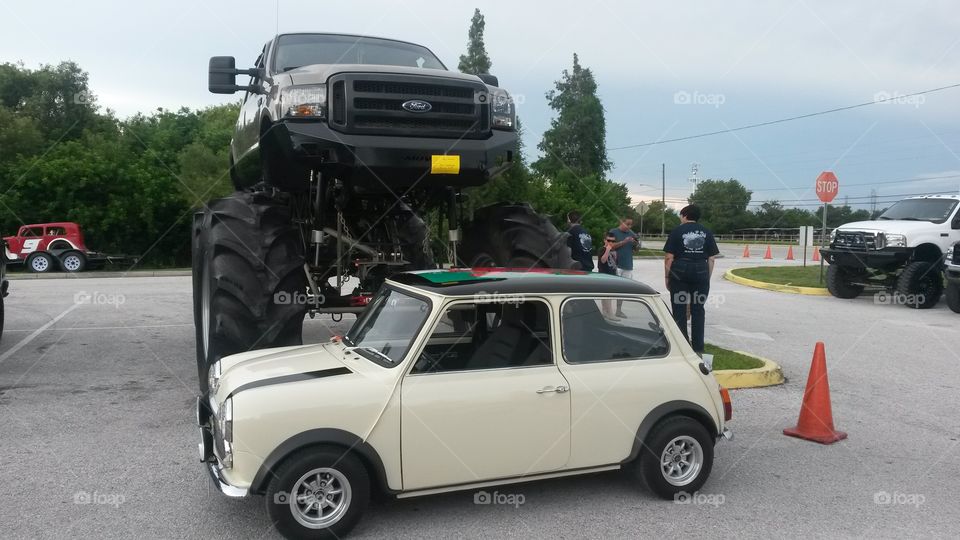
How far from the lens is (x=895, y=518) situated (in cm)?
455

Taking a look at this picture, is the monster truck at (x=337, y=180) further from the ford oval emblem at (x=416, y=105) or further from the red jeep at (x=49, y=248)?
the red jeep at (x=49, y=248)

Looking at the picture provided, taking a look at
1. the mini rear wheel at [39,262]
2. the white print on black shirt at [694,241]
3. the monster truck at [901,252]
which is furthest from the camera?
the mini rear wheel at [39,262]

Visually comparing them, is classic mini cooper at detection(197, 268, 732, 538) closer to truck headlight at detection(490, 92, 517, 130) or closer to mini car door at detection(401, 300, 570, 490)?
mini car door at detection(401, 300, 570, 490)

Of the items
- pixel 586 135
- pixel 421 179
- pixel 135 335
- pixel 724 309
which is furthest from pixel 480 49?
pixel 421 179

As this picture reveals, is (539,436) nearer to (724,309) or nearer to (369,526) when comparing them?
(369,526)

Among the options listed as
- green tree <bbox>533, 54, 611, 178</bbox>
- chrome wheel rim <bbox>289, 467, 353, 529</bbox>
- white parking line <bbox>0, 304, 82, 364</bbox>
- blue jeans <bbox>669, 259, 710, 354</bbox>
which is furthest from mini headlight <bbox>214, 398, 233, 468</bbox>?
green tree <bbox>533, 54, 611, 178</bbox>

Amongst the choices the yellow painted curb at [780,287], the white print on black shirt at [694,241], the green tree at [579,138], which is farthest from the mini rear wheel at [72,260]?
the green tree at [579,138]

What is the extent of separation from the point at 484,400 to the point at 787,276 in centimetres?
1944

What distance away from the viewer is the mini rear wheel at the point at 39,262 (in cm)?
2464

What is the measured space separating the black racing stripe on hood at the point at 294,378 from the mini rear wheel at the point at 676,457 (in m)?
1.91

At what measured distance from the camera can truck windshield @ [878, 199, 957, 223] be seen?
53.2 ft

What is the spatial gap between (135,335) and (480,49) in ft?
128

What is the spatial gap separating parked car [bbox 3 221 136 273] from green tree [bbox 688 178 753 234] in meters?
81.3

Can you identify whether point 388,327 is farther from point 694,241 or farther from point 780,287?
point 780,287
